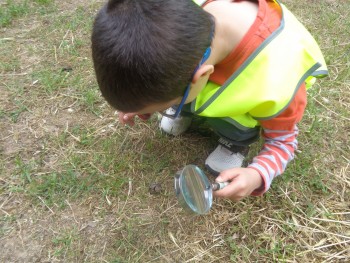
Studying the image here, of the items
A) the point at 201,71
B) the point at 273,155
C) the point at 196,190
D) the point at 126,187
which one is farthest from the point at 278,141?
the point at 126,187

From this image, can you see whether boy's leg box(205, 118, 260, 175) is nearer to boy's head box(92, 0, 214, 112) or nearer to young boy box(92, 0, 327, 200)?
young boy box(92, 0, 327, 200)

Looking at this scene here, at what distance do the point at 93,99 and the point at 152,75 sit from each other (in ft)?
3.49

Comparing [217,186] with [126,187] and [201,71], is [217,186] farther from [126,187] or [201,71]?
[126,187]

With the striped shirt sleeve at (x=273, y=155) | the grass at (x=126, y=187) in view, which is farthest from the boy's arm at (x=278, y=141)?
the grass at (x=126, y=187)

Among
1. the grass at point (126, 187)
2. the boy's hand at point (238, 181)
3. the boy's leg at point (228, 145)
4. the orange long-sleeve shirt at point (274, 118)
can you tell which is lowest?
the grass at point (126, 187)

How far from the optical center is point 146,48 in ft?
3.18

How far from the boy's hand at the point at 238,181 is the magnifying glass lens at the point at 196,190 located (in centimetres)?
4

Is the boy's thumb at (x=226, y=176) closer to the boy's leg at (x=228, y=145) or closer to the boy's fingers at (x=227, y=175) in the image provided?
the boy's fingers at (x=227, y=175)

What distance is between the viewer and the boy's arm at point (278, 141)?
4.42 ft

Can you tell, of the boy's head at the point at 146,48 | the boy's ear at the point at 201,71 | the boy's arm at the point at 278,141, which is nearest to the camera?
the boy's head at the point at 146,48

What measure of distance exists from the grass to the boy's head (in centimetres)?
65

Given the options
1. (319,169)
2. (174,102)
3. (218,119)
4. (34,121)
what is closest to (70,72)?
(34,121)

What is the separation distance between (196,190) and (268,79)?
17.4 inches

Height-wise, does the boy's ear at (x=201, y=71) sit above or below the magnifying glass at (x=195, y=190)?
above
